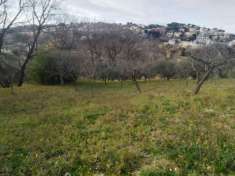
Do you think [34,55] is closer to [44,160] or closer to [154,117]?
[154,117]

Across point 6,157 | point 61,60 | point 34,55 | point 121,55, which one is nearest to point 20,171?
point 6,157

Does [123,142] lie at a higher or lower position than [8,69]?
lower

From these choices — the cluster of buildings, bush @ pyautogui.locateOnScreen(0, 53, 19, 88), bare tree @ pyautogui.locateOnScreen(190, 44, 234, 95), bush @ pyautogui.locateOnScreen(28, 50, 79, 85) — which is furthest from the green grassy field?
the cluster of buildings

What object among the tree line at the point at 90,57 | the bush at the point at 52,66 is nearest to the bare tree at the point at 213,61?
the tree line at the point at 90,57

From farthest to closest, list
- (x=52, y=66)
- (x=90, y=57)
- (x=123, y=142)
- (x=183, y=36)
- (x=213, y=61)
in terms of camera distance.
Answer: (x=183, y=36), (x=90, y=57), (x=52, y=66), (x=213, y=61), (x=123, y=142)

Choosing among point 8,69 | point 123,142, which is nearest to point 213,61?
point 123,142

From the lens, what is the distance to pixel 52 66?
1348 inches

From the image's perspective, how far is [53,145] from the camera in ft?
27.9

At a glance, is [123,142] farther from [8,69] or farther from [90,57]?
[90,57]

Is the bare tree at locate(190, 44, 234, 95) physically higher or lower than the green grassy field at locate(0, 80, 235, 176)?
higher

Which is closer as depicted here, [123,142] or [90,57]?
[123,142]

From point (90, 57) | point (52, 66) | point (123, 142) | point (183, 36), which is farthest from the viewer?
point (183, 36)

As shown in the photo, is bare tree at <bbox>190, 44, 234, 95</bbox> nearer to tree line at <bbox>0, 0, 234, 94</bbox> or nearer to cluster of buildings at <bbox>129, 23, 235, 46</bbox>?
tree line at <bbox>0, 0, 234, 94</bbox>

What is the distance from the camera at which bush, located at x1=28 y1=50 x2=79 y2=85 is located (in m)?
33.5
